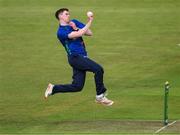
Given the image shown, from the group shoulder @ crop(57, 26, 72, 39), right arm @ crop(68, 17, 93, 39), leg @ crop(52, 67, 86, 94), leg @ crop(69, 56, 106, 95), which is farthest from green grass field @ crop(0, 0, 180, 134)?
right arm @ crop(68, 17, 93, 39)

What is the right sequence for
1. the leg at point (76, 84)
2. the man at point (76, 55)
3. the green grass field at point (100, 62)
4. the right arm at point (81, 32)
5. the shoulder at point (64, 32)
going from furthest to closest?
the green grass field at point (100, 62)
the leg at point (76, 84)
the man at point (76, 55)
the shoulder at point (64, 32)
the right arm at point (81, 32)

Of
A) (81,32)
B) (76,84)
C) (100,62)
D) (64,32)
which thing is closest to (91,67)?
(76,84)

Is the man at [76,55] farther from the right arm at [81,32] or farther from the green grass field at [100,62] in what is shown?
the green grass field at [100,62]

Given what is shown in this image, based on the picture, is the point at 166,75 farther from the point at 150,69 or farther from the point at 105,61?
the point at 105,61

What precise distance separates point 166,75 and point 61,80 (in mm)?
5134

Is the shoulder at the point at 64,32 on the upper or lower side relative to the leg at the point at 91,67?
upper

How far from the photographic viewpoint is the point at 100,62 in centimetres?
4153

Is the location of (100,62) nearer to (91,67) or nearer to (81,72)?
(81,72)

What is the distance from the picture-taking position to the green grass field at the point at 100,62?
29266mm

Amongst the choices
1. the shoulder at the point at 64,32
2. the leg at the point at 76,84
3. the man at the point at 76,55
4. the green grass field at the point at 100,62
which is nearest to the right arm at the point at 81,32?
the man at the point at 76,55

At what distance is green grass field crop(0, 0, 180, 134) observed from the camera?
29.3m

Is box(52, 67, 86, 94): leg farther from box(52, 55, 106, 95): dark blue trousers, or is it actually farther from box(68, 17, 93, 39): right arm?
box(68, 17, 93, 39): right arm

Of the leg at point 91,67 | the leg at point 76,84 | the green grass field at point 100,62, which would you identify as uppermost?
the leg at point 91,67

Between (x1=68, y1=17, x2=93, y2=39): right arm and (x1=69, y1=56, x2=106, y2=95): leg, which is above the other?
(x1=68, y1=17, x2=93, y2=39): right arm
